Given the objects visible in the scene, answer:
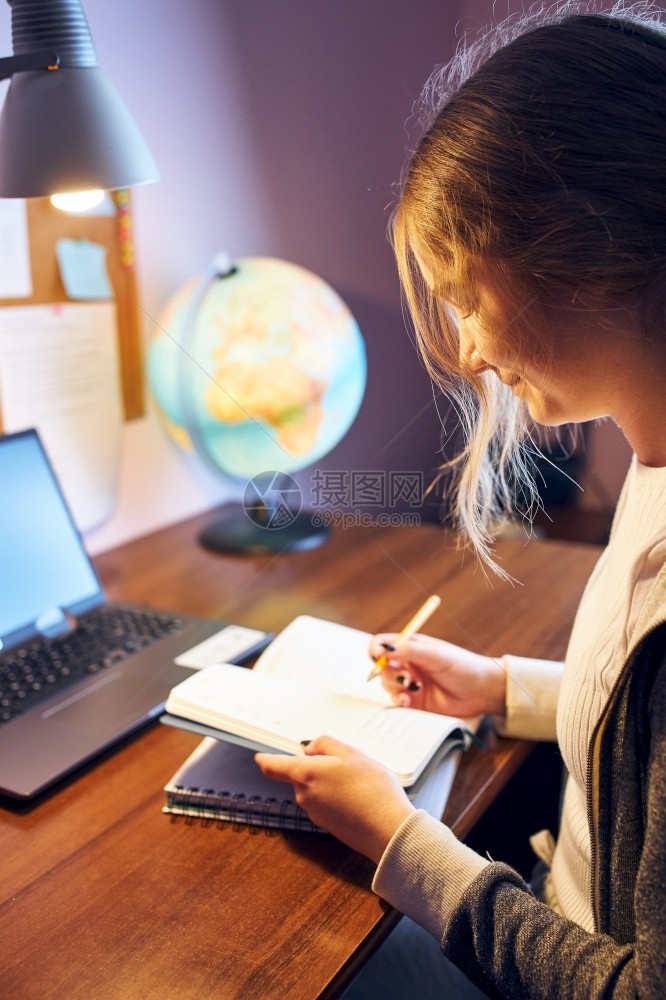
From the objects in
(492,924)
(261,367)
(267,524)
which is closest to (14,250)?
(261,367)

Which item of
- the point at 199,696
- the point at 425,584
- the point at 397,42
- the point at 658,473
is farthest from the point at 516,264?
the point at 425,584

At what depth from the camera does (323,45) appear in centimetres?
Result: 81

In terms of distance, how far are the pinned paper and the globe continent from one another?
0.10 metres

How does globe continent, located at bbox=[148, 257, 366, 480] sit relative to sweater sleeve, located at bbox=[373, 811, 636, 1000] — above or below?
above

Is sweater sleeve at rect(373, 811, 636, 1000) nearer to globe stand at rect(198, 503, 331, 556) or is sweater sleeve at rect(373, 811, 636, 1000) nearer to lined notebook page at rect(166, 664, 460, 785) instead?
lined notebook page at rect(166, 664, 460, 785)

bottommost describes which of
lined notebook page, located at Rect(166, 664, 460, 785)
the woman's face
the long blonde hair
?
lined notebook page, located at Rect(166, 664, 460, 785)

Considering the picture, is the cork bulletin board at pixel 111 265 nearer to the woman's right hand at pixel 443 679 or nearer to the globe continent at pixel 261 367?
the globe continent at pixel 261 367

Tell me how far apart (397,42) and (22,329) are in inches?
23.7

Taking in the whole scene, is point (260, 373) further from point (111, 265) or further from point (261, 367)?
point (111, 265)

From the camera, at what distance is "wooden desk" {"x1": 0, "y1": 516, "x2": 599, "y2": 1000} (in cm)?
54

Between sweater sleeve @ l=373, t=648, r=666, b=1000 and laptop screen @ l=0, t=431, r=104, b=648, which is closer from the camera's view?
sweater sleeve @ l=373, t=648, r=666, b=1000

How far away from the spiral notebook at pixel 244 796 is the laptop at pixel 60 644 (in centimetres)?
10

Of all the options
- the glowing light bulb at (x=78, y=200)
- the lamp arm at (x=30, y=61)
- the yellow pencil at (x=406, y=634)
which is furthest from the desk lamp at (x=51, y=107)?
the yellow pencil at (x=406, y=634)

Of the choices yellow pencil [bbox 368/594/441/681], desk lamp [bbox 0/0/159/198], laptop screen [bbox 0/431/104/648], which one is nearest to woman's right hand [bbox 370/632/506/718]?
yellow pencil [bbox 368/594/441/681]
